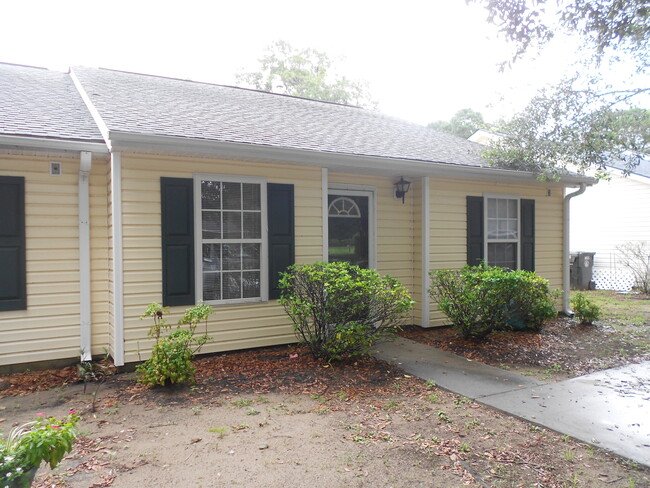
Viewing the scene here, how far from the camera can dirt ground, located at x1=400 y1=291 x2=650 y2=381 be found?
568 centimetres

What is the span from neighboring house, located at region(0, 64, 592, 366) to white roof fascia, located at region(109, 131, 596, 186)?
22 mm

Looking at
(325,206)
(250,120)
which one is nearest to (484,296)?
(325,206)

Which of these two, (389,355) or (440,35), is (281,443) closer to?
(389,355)

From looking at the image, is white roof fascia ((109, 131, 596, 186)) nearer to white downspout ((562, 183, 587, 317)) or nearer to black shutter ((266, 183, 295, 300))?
black shutter ((266, 183, 295, 300))

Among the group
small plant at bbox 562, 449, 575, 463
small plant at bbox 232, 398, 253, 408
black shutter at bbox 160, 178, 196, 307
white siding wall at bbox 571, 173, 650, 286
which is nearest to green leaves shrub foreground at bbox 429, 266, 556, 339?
small plant at bbox 562, 449, 575, 463

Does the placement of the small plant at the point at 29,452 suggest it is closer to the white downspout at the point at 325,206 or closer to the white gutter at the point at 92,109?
the white gutter at the point at 92,109

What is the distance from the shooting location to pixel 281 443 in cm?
352

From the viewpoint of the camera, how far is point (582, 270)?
14.0m

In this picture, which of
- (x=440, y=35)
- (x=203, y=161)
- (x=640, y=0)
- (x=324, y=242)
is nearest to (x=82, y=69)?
(x=203, y=161)

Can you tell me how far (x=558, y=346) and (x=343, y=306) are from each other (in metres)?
3.34

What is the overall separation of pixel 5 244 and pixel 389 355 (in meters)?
4.56

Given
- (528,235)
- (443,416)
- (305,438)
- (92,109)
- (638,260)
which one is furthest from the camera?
(638,260)

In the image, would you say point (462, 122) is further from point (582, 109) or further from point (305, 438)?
point (305, 438)

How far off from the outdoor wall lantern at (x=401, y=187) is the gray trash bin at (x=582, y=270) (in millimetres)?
9030
